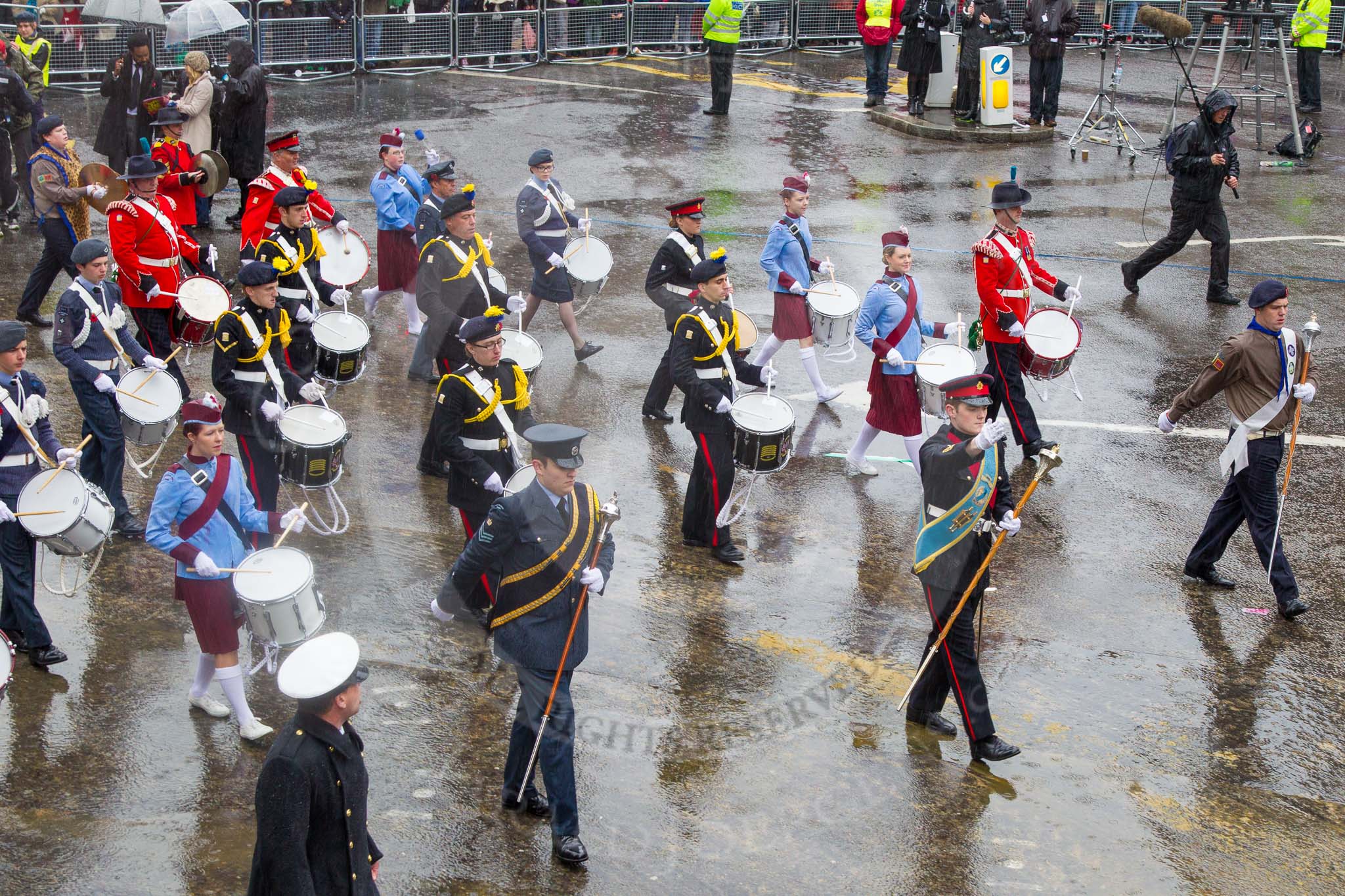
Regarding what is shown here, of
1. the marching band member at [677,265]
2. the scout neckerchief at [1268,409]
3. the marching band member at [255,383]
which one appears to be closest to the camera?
the marching band member at [255,383]

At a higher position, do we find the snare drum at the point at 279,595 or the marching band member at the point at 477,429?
the marching band member at the point at 477,429

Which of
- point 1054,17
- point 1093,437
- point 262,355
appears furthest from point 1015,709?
point 1054,17

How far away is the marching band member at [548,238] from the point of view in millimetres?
11727

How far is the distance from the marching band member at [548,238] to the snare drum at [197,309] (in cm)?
276

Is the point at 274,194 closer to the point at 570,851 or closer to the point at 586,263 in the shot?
the point at 586,263

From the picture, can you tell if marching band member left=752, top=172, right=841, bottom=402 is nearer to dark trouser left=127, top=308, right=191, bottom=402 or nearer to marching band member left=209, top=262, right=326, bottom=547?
marching band member left=209, top=262, right=326, bottom=547

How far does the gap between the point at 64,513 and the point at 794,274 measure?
5957 mm

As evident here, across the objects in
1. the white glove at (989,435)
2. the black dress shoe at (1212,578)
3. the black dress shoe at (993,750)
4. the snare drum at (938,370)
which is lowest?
the black dress shoe at (993,750)

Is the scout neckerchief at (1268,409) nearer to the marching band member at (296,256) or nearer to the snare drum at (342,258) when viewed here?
the marching band member at (296,256)

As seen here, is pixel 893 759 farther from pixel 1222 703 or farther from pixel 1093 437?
pixel 1093 437

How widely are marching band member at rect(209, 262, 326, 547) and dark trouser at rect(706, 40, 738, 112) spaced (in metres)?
12.3

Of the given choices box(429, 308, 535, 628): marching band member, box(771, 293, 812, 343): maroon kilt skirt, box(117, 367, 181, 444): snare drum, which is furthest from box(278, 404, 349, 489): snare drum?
box(771, 293, 812, 343): maroon kilt skirt

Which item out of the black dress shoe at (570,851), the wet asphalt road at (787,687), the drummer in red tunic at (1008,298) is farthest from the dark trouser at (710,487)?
the black dress shoe at (570,851)

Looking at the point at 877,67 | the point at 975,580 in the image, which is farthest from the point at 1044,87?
the point at 975,580
